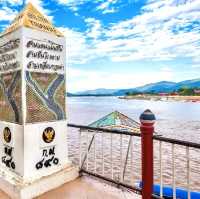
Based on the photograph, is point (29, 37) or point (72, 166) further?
point (72, 166)

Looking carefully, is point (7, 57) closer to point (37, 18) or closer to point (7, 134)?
point (37, 18)

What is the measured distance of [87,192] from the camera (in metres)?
4.03

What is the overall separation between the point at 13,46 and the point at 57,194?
2223 mm

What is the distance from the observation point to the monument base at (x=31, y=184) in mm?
3805

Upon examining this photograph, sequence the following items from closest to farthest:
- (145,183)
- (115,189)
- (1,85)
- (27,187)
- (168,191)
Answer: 1. (145,183)
2. (27,187)
3. (115,189)
4. (1,85)
5. (168,191)

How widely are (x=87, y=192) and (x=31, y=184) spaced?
2.62ft

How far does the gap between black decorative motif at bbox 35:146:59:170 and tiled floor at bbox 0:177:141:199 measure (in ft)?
1.27

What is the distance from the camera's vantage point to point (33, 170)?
13.2 feet

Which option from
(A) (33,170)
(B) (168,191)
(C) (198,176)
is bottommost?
(C) (198,176)

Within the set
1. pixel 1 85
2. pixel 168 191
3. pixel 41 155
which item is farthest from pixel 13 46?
pixel 168 191

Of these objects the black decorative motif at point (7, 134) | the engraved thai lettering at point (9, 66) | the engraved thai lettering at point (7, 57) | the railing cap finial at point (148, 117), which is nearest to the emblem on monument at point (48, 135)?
the black decorative motif at point (7, 134)

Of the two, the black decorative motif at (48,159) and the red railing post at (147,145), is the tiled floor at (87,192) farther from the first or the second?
the red railing post at (147,145)

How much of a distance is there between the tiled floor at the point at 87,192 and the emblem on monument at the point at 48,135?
0.74 meters

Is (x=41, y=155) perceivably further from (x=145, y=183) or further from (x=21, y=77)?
(x=145, y=183)
